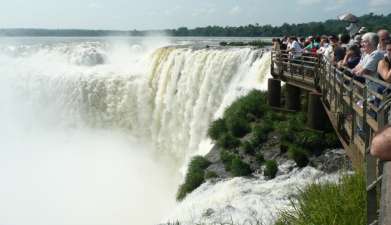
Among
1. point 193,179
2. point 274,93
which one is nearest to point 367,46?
point 193,179

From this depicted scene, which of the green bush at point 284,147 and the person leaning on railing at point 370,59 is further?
the green bush at point 284,147

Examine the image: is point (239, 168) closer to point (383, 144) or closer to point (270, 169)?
point (270, 169)

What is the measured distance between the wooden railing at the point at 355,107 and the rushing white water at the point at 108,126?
3.57m

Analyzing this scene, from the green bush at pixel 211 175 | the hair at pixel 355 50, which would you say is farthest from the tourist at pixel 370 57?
the green bush at pixel 211 175

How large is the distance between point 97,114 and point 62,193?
8.43m

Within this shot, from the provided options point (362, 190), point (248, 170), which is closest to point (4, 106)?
point (248, 170)

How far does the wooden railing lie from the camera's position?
11.0 ft

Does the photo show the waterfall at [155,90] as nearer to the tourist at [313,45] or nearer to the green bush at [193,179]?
the tourist at [313,45]

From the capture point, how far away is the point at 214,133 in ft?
48.1

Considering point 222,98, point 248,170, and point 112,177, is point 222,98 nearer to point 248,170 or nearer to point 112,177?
point 112,177

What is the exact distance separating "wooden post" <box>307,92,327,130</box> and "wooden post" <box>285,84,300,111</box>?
2.43 metres

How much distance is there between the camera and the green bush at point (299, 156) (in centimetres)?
1096

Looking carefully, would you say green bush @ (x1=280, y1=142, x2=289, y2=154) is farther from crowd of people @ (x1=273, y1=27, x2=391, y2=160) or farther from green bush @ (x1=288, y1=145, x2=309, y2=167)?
crowd of people @ (x1=273, y1=27, x2=391, y2=160)

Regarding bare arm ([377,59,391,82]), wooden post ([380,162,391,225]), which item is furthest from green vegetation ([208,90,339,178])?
wooden post ([380,162,391,225])
